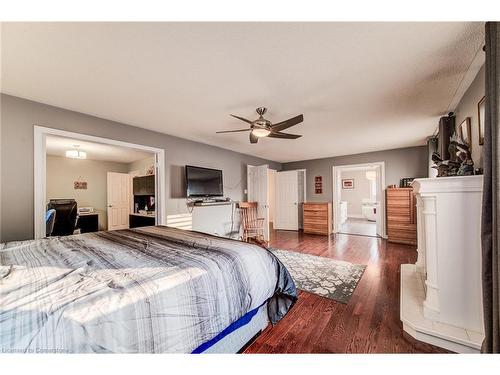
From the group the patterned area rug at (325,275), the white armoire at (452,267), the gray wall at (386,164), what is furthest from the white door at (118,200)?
the white armoire at (452,267)

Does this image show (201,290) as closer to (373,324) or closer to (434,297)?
(373,324)

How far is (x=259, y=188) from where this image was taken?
17.0 feet

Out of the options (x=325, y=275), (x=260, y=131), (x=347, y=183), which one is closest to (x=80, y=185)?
(x=260, y=131)

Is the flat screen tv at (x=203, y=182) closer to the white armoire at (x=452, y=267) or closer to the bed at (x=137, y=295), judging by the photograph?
the bed at (x=137, y=295)

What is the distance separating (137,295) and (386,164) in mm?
5859

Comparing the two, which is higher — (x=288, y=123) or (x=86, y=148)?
(x=86, y=148)

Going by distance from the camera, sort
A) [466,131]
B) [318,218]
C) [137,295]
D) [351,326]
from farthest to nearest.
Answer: [318,218] → [466,131] → [351,326] → [137,295]

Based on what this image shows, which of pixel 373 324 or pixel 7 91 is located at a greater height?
pixel 7 91

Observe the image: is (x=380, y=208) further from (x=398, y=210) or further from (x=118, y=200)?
(x=118, y=200)

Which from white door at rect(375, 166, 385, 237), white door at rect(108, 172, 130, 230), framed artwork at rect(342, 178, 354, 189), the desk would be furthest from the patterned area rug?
framed artwork at rect(342, 178, 354, 189)
